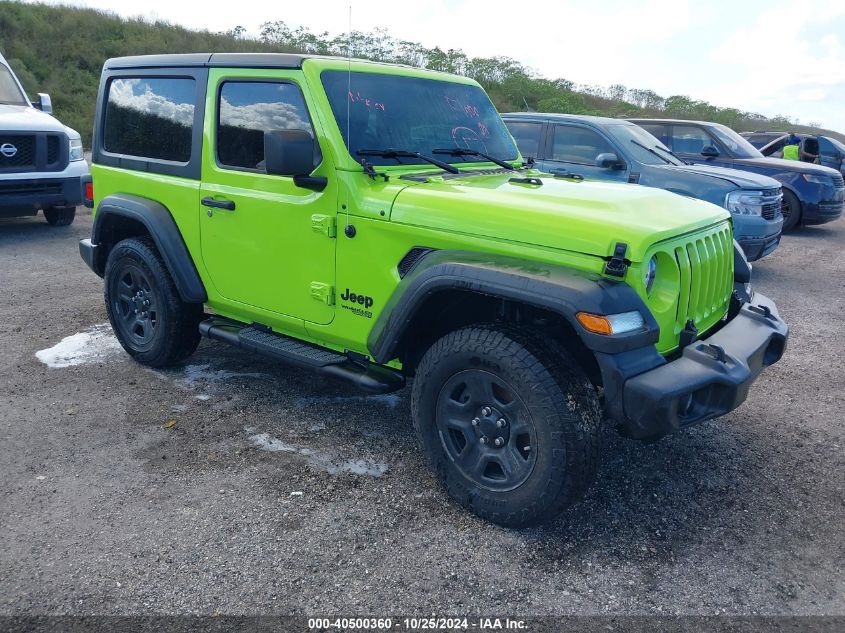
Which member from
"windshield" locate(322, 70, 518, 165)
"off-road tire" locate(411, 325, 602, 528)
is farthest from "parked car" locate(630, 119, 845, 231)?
"off-road tire" locate(411, 325, 602, 528)

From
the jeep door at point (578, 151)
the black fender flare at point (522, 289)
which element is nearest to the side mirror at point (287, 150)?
the black fender flare at point (522, 289)

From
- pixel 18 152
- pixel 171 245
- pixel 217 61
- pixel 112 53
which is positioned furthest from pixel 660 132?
pixel 112 53

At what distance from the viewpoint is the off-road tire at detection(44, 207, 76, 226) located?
32.9 ft

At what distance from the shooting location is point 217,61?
415 cm

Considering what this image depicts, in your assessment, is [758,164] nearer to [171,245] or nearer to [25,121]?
[171,245]

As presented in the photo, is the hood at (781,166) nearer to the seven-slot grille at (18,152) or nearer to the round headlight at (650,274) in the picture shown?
the round headlight at (650,274)

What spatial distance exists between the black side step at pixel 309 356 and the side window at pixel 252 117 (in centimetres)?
97

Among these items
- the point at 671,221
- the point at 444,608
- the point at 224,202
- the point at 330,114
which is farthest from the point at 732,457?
the point at 224,202

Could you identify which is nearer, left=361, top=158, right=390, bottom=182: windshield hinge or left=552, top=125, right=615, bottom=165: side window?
left=361, top=158, right=390, bottom=182: windshield hinge

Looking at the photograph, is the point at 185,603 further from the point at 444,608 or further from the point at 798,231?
the point at 798,231

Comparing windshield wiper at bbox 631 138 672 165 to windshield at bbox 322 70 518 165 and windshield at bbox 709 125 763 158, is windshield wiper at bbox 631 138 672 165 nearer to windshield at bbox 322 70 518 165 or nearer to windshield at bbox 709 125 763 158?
windshield at bbox 709 125 763 158

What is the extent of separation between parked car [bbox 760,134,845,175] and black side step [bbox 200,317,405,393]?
1453 centimetres

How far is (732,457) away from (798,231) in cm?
1011

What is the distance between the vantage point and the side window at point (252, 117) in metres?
3.76
